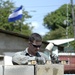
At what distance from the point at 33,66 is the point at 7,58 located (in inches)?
402

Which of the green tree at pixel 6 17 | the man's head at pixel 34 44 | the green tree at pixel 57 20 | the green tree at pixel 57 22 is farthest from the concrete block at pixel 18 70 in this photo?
the green tree at pixel 57 20

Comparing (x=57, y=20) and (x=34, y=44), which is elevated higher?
(x=57, y=20)

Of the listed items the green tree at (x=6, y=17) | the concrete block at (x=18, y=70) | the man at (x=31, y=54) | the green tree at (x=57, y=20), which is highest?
the green tree at (x=57, y=20)

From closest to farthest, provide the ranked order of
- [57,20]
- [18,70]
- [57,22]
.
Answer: [18,70] < [57,22] < [57,20]

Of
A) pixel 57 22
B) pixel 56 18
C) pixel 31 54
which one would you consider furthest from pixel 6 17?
pixel 56 18

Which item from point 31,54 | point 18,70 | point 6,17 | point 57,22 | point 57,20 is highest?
point 57,20

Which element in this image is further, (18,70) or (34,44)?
(34,44)

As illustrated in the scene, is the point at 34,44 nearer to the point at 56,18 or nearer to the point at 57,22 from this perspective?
the point at 57,22

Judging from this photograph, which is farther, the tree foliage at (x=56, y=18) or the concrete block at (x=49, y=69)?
the tree foliage at (x=56, y=18)

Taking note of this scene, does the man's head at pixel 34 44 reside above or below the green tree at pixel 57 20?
below

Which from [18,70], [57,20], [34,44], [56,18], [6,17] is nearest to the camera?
[18,70]

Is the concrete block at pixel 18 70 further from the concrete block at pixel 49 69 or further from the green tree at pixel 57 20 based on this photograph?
the green tree at pixel 57 20

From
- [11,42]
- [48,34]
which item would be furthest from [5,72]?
[48,34]

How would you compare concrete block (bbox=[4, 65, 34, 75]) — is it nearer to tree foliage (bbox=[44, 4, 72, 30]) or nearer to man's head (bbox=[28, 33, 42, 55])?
man's head (bbox=[28, 33, 42, 55])
